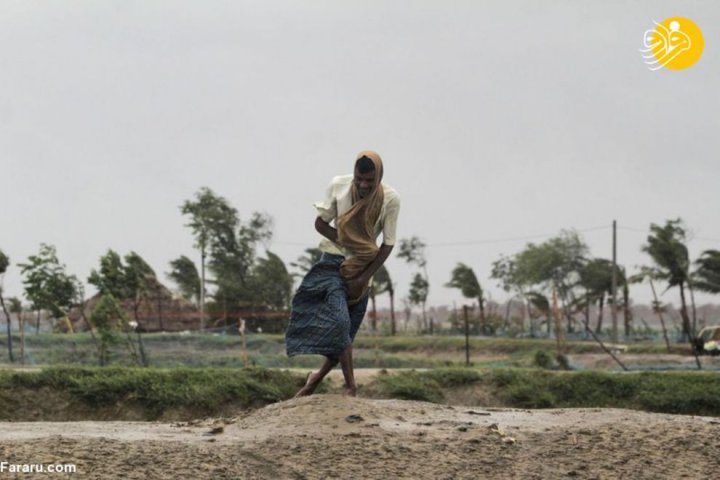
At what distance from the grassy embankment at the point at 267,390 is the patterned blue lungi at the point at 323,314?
13.3 feet

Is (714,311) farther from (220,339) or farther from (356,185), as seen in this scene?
(356,185)

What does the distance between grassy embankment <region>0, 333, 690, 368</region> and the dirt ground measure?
410 inches

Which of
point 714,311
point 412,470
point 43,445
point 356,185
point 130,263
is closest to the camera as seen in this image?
point 43,445

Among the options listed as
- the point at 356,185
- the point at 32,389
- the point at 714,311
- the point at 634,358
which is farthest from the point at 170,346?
the point at 714,311

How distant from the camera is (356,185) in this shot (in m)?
6.66

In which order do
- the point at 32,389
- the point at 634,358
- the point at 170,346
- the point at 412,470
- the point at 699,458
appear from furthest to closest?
the point at 634,358
the point at 170,346
the point at 32,389
the point at 699,458
the point at 412,470

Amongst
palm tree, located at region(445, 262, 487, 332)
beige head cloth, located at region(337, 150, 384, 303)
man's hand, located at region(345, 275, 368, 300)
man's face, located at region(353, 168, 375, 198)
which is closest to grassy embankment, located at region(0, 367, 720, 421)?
man's hand, located at region(345, 275, 368, 300)

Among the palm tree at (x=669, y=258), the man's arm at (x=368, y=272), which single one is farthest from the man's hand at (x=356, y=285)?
the palm tree at (x=669, y=258)

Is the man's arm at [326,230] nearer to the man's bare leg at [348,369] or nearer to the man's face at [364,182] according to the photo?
the man's face at [364,182]

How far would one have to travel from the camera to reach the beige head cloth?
664cm

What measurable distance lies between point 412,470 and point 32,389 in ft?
21.9

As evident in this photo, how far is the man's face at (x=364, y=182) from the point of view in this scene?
655 centimetres

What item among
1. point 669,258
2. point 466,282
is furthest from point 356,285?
point 466,282

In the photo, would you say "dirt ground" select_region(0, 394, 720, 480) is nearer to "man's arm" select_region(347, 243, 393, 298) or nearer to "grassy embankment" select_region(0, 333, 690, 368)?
"man's arm" select_region(347, 243, 393, 298)
